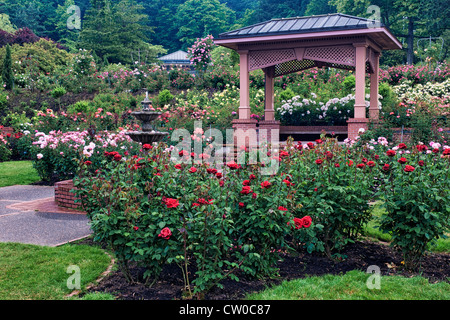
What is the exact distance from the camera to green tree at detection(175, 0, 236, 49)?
140 ft

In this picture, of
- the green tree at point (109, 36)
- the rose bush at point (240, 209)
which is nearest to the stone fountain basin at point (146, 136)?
the rose bush at point (240, 209)

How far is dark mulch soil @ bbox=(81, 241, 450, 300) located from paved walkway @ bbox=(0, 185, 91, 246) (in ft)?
5.36

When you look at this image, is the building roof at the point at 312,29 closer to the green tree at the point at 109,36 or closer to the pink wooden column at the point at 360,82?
the pink wooden column at the point at 360,82

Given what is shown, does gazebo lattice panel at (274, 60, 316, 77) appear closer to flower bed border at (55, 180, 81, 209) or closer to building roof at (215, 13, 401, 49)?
building roof at (215, 13, 401, 49)

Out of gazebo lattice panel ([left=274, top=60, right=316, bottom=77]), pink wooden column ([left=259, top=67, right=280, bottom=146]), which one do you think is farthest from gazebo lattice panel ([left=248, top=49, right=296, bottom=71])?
gazebo lattice panel ([left=274, top=60, right=316, bottom=77])

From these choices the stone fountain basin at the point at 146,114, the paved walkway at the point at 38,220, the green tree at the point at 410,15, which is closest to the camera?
the paved walkway at the point at 38,220

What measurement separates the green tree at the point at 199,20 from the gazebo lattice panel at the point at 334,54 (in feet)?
111

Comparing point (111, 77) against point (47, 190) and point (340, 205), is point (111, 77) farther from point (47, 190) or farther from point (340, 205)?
point (340, 205)

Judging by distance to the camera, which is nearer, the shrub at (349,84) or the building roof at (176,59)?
the shrub at (349,84)

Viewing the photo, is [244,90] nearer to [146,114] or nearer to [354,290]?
[146,114]

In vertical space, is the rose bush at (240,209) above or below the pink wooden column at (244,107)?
below

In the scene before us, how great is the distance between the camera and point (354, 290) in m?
3.44

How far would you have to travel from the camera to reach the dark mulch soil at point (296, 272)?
3455 mm

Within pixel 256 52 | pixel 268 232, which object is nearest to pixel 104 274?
pixel 268 232
